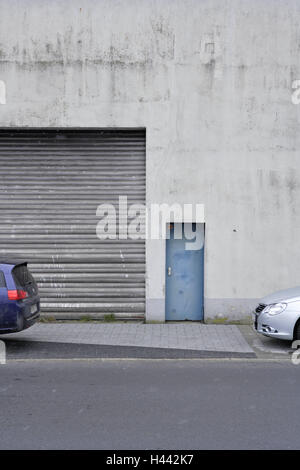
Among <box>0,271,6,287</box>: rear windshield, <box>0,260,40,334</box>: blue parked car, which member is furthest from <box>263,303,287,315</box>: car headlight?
<box>0,271,6,287</box>: rear windshield

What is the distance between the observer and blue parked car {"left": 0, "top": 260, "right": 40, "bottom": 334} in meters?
9.44

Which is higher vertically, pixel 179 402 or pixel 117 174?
pixel 117 174

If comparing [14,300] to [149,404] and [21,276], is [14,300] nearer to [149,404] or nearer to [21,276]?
[21,276]

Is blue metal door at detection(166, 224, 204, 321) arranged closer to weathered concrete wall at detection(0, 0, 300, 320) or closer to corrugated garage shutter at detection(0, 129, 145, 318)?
weathered concrete wall at detection(0, 0, 300, 320)

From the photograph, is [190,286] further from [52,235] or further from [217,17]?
[217,17]

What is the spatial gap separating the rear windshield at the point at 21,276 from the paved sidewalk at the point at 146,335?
1307mm

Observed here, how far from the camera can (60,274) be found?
13.1m

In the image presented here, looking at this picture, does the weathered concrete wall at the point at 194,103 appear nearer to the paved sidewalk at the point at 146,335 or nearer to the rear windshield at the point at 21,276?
the paved sidewalk at the point at 146,335

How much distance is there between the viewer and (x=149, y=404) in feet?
22.4

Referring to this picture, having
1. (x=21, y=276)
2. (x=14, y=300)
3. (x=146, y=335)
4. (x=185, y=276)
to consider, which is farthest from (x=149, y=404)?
(x=185, y=276)

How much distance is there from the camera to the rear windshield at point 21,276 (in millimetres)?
9728

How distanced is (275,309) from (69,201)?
557 cm
